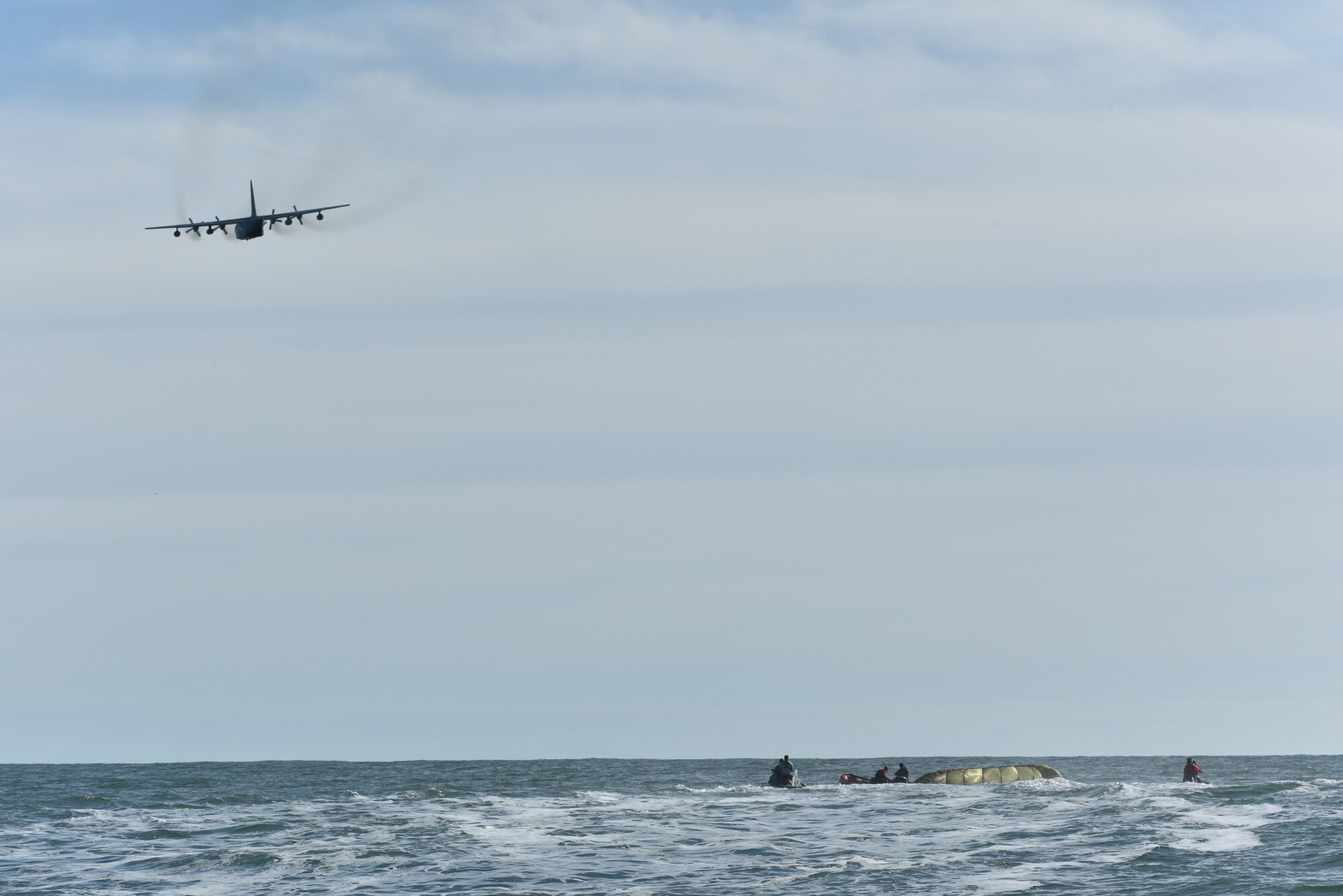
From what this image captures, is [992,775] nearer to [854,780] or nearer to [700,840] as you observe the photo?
[854,780]

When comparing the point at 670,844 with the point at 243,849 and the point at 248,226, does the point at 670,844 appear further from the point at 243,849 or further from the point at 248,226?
the point at 248,226

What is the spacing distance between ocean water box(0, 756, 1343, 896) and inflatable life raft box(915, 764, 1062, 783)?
1494 mm

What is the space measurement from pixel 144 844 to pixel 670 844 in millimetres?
21121

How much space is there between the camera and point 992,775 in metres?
86.2

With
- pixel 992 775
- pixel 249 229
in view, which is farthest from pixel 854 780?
pixel 249 229

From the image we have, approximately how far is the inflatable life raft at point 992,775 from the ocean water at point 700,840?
58.8 inches

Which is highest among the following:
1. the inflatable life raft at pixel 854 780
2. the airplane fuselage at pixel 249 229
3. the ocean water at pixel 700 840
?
the airplane fuselage at pixel 249 229

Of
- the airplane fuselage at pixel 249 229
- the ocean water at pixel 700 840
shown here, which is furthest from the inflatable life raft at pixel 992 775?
the airplane fuselage at pixel 249 229

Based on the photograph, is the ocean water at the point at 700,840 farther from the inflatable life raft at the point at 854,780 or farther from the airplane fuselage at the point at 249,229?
the airplane fuselage at the point at 249,229

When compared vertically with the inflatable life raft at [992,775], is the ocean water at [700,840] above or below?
below

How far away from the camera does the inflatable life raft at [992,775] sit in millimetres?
85750

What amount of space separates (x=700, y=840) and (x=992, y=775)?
34998 mm

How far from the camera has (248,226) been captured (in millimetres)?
62781

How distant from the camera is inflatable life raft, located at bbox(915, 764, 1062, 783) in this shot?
85750mm
